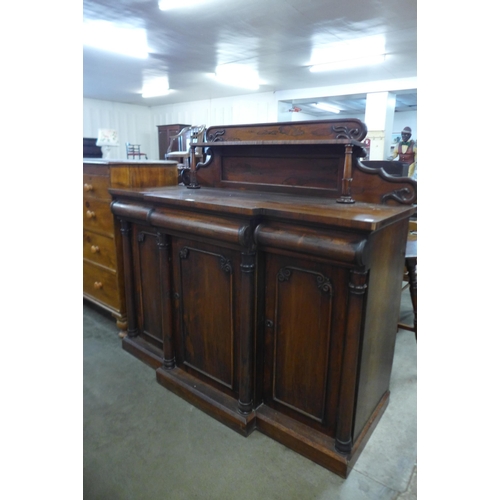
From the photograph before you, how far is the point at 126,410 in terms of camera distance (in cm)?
193

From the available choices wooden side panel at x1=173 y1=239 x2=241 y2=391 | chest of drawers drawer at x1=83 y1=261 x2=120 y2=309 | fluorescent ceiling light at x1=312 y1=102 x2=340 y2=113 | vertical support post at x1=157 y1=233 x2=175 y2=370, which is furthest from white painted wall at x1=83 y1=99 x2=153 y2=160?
wooden side panel at x1=173 y1=239 x2=241 y2=391

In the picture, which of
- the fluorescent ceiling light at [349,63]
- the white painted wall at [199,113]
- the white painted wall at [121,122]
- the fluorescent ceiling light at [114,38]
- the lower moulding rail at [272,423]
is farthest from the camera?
the white painted wall at [121,122]

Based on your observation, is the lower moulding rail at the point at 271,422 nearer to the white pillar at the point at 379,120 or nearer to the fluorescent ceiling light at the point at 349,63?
the fluorescent ceiling light at the point at 349,63

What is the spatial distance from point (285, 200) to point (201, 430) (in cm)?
120

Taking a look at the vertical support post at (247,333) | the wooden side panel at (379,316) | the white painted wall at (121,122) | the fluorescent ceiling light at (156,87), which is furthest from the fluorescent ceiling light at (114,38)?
the white painted wall at (121,122)

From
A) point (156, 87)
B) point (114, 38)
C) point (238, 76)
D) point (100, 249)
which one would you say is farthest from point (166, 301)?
point (156, 87)

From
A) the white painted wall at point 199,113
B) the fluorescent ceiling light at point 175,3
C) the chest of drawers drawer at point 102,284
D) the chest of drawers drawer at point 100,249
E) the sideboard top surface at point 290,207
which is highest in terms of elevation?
the fluorescent ceiling light at point 175,3

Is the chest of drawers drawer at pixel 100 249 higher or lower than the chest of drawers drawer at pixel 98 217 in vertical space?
lower

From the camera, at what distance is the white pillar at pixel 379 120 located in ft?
23.0

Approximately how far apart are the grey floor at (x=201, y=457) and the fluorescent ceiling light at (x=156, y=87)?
6.78 metres

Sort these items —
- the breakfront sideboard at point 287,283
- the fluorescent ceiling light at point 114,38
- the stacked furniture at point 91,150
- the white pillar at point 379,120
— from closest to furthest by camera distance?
the breakfront sideboard at point 287,283 → the fluorescent ceiling light at point 114,38 → the stacked furniture at point 91,150 → the white pillar at point 379,120

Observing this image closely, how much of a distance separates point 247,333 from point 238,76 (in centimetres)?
641

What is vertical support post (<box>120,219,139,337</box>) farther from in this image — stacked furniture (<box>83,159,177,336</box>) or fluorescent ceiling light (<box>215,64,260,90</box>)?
fluorescent ceiling light (<box>215,64,260,90</box>)
